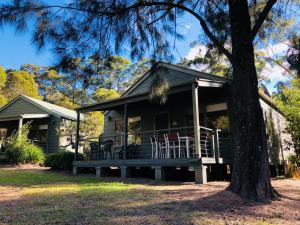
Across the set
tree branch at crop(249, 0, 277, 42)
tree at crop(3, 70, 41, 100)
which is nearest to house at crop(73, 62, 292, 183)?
tree branch at crop(249, 0, 277, 42)

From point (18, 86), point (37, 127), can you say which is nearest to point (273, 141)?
point (37, 127)

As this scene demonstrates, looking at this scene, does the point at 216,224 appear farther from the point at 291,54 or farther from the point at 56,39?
the point at 56,39

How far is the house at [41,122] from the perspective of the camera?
67.5 ft

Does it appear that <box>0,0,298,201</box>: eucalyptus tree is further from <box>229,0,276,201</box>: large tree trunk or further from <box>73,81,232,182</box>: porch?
<box>73,81,232,182</box>: porch

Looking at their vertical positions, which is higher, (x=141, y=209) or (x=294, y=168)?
(x=294, y=168)

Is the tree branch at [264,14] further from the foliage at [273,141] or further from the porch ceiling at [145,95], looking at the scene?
the foliage at [273,141]

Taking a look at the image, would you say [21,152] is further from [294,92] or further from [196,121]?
[294,92]

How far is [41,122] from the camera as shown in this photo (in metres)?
21.5

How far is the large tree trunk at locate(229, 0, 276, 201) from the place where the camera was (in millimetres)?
6176

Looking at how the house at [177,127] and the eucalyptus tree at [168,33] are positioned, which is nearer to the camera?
the eucalyptus tree at [168,33]

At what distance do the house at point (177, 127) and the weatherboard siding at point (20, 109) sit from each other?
7402 millimetres

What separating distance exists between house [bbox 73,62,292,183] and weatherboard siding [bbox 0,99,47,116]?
7.40m

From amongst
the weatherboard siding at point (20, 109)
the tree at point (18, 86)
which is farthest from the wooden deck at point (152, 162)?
the tree at point (18, 86)

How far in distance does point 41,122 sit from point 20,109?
Answer: 2.14m
